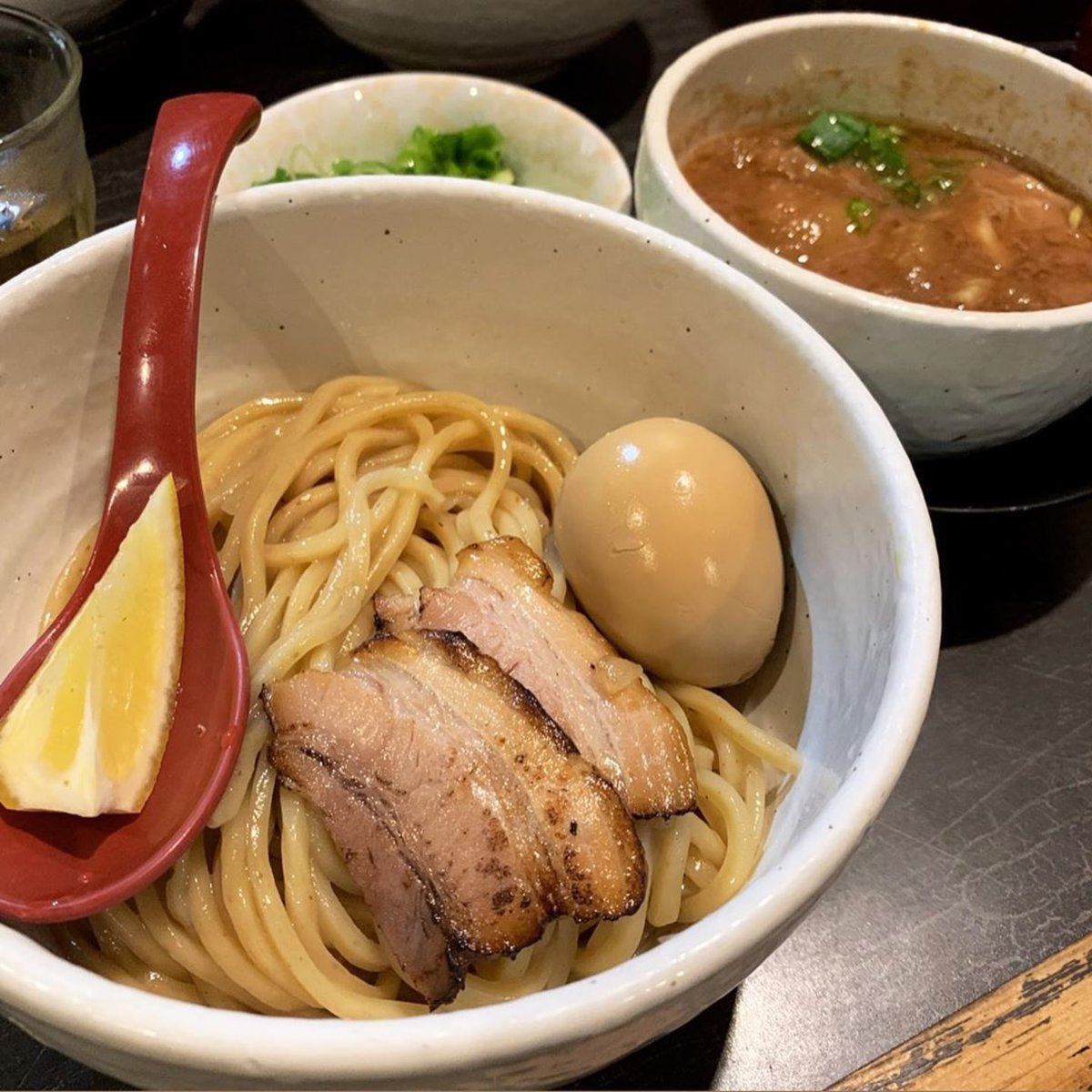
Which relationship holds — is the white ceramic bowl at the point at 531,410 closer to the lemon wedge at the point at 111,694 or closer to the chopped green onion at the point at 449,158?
the lemon wedge at the point at 111,694

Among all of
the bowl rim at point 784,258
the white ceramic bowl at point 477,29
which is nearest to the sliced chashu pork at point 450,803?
the bowl rim at point 784,258

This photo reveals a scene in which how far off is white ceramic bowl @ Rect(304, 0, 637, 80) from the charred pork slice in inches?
48.8

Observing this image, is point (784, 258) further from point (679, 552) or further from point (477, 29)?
point (477, 29)

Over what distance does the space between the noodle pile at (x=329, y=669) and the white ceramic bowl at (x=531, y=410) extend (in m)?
0.06

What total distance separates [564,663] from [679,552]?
16 cm

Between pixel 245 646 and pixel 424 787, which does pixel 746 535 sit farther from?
pixel 245 646

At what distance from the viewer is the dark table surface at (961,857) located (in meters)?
1.02

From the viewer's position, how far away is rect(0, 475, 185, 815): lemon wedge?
0.87 m

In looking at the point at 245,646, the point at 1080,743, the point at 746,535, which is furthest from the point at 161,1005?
the point at 1080,743

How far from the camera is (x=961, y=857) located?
3.84 feet

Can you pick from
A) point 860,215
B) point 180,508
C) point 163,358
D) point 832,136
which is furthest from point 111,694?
point 832,136

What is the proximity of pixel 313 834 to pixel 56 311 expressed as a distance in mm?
583

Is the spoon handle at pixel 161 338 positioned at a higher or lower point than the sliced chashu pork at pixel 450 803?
higher

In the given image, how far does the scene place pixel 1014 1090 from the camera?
0.94m
